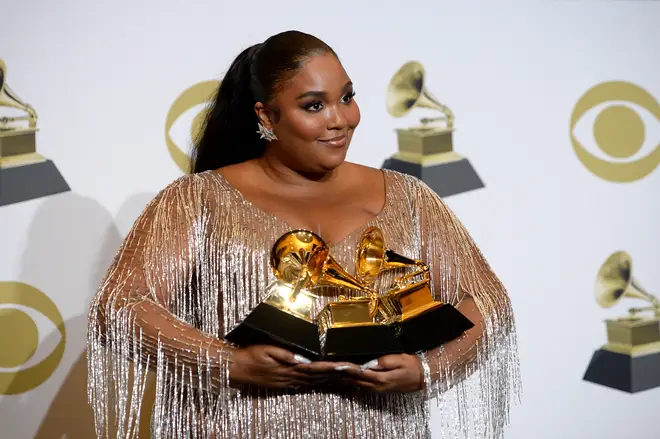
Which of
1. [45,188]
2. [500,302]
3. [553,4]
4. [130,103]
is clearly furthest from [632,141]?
[45,188]

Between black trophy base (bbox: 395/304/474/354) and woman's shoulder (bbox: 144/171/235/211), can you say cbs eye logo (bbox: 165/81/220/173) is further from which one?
black trophy base (bbox: 395/304/474/354)

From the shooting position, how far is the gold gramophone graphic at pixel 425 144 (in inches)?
92.6

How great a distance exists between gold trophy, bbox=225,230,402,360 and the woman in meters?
0.06


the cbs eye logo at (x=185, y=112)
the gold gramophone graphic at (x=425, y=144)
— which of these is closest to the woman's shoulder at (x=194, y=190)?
the cbs eye logo at (x=185, y=112)

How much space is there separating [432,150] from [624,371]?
0.74m

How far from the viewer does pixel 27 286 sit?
6.98 ft

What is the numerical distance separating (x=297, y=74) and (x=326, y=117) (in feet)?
0.27

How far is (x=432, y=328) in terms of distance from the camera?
5.12ft

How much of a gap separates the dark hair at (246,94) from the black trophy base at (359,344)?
41 cm

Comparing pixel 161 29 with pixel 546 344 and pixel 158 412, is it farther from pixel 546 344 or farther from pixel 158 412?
pixel 546 344

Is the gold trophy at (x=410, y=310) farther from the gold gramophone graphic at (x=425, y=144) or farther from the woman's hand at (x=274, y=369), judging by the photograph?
the gold gramophone graphic at (x=425, y=144)

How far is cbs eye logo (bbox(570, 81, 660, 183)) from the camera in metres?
2.53

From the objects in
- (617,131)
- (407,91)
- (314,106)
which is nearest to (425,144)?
(407,91)

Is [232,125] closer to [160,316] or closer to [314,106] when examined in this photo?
[314,106]
